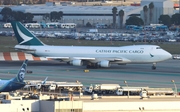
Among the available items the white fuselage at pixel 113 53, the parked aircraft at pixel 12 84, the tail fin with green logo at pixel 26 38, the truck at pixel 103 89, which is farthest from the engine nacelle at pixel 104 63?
the parked aircraft at pixel 12 84

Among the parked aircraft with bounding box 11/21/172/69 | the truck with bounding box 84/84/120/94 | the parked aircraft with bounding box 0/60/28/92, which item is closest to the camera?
the parked aircraft with bounding box 0/60/28/92

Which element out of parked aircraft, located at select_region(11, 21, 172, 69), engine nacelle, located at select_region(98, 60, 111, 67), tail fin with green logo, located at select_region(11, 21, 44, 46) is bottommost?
engine nacelle, located at select_region(98, 60, 111, 67)

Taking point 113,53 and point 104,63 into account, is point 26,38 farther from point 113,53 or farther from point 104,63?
point 113,53

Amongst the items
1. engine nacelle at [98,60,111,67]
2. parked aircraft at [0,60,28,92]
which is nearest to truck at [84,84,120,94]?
parked aircraft at [0,60,28,92]

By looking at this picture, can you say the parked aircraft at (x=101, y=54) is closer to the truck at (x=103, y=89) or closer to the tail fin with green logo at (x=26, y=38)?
the tail fin with green logo at (x=26, y=38)

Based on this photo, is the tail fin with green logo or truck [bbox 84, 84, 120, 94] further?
the tail fin with green logo

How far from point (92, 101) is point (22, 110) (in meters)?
4.62

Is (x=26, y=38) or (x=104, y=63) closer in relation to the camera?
(x=104, y=63)

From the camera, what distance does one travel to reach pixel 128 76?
8219cm

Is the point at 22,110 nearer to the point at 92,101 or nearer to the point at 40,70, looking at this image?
the point at 92,101

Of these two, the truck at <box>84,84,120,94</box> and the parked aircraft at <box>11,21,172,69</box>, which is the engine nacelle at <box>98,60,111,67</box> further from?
the truck at <box>84,84,120,94</box>

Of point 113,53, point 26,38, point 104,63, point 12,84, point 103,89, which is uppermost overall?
point 12,84

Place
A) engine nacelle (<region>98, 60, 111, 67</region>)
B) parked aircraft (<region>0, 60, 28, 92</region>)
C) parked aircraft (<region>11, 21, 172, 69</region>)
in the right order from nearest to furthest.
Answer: parked aircraft (<region>0, 60, 28, 92</region>) < engine nacelle (<region>98, 60, 111, 67</region>) < parked aircraft (<region>11, 21, 172, 69</region>)

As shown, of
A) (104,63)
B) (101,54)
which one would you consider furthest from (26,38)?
(104,63)
